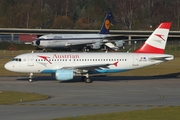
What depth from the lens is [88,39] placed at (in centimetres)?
9731

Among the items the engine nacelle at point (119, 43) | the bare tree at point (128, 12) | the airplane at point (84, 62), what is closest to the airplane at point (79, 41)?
the engine nacelle at point (119, 43)

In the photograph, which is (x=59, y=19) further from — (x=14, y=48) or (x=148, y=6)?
(x=14, y=48)

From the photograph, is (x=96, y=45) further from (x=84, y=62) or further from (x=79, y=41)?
(x=84, y=62)

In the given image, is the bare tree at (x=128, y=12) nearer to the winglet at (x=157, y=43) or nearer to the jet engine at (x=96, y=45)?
the jet engine at (x=96, y=45)

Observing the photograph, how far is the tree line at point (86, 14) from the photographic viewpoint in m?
151

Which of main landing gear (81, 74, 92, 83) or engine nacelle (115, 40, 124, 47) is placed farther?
engine nacelle (115, 40, 124, 47)

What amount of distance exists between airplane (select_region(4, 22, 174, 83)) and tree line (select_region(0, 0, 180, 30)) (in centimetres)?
9384

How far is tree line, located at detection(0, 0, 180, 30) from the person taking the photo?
151375 mm

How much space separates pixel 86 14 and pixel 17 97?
128398 mm

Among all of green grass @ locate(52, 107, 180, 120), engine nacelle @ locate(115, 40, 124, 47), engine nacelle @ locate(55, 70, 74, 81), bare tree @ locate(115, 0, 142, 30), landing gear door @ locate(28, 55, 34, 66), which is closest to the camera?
green grass @ locate(52, 107, 180, 120)

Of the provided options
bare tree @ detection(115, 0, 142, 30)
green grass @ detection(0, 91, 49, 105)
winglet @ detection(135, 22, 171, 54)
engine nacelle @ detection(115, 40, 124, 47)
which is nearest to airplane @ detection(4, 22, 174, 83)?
winglet @ detection(135, 22, 171, 54)

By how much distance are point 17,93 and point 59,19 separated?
11336 centimetres

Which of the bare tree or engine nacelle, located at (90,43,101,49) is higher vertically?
the bare tree

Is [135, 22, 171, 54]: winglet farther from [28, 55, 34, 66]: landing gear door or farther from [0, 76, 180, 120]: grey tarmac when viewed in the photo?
[28, 55, 34, 66]: landing gear door
